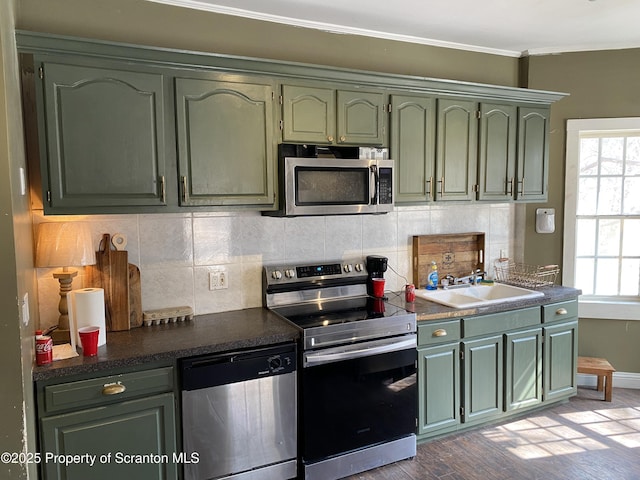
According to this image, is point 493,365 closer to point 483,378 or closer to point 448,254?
point 483,378

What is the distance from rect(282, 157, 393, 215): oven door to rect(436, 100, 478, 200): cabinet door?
489 mm

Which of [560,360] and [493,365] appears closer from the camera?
[493,365]

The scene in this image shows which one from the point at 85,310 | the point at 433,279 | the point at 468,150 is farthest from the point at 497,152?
the point at 85,310

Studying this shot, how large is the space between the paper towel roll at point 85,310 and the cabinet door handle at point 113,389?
259 mm

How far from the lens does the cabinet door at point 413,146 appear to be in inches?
115

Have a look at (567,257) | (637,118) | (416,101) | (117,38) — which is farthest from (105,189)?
(637,118)

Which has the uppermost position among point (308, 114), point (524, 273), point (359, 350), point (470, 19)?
point (470, 19)

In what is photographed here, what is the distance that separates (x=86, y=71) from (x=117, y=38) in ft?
1.59

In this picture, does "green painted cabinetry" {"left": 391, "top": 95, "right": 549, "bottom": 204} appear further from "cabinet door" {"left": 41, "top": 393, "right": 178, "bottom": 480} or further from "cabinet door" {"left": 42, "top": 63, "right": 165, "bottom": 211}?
"cabinet door" {"left": 41, "top": 393, "right": 178, "bottom": 480}

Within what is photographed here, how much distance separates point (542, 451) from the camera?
2805 mm

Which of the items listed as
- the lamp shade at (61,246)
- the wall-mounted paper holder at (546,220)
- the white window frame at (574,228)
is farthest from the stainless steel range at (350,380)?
the white window frame at (574,228)

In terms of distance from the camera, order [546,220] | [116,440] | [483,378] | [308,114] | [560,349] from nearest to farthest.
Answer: [116,440], [308,114], [483,378], [560,349], [546,220]

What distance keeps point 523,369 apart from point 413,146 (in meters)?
1.66

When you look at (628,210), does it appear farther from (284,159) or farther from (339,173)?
(284,159)
